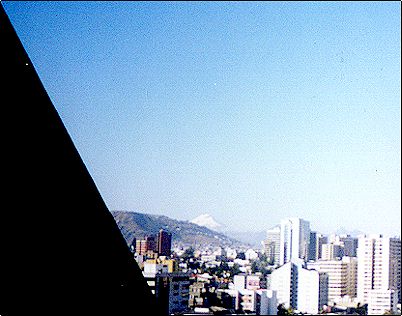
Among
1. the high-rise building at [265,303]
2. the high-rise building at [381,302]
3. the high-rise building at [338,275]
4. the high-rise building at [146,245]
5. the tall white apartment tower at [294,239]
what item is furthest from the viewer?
the tall white apartment tower at [294,239]

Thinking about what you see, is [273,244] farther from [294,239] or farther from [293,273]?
[293,273]

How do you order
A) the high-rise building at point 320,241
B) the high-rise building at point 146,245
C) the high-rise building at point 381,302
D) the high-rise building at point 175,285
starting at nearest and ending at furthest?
the high-rise building at point 175,285
the high-rise building at point 146,245
the high-rise building at point 381,302
the high-rise building at point 320,241

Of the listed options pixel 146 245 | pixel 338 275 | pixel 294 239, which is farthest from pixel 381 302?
pixel 146 245

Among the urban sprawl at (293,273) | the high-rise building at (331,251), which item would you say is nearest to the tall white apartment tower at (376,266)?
the urban sprawl at (293,273)

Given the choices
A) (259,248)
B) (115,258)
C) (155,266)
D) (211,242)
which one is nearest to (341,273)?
(259,248)

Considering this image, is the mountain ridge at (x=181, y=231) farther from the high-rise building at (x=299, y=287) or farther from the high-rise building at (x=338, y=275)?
the high-rise building at (x=338, y=275)

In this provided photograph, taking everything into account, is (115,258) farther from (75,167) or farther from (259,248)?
(259,248)
